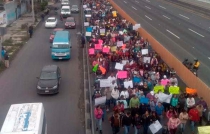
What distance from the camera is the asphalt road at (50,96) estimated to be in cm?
1839

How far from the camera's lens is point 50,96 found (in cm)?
2203

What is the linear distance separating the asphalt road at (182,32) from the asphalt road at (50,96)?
8.80 metres

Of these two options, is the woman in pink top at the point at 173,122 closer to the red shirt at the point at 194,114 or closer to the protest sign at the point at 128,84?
the red shirt at the point at 194,114

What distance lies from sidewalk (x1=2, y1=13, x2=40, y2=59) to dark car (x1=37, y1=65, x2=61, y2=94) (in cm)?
1032

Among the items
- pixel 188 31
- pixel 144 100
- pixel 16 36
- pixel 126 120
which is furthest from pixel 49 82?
pixel 188 31

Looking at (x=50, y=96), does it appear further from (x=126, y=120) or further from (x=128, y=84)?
(x=126, y=120)

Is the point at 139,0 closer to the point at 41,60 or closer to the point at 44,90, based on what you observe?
the point at 41,60

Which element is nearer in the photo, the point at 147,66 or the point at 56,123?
the point at 56,123

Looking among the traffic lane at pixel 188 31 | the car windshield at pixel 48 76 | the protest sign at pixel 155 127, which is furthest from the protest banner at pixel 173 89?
the traffic lane at pixel 188 31

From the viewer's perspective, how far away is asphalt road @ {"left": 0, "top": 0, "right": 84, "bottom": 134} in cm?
1839

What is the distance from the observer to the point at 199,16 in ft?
184

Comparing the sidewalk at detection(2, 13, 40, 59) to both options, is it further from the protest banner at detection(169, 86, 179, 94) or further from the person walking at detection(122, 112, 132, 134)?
the person walking at detection(122, 112, 132, 134)

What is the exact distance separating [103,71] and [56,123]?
631 cm

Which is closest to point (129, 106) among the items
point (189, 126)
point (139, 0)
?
point (189, 126)
